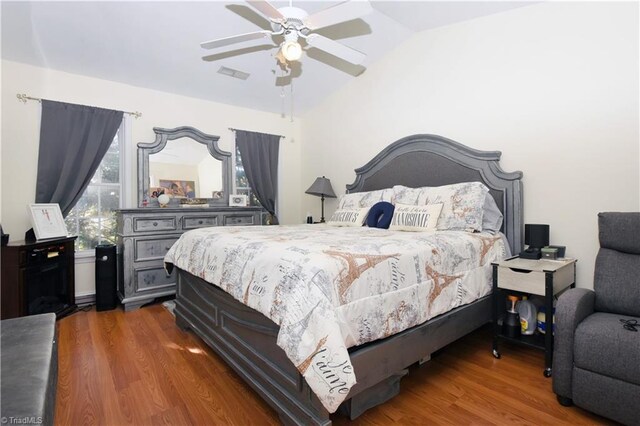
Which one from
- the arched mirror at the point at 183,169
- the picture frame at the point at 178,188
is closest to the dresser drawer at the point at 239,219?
the arched mirror at the point at 183,169

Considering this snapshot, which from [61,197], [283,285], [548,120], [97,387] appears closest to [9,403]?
[283,285]

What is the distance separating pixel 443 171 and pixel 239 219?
8.19ft

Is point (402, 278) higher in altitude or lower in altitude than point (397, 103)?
lower

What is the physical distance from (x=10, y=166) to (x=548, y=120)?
193 inches

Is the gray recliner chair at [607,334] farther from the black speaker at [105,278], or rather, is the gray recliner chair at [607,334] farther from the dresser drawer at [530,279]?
the black speaker at [105,278]

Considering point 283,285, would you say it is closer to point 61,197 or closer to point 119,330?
point 119,330

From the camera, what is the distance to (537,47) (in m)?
2.60

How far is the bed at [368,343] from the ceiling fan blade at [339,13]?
64.7 inches

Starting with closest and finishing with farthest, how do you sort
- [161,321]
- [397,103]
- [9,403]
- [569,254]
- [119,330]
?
1. [9,403]
2. [569,254]
3. [119,330]
4. [161,321]
5. [397,103]

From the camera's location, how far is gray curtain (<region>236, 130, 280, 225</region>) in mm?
4543

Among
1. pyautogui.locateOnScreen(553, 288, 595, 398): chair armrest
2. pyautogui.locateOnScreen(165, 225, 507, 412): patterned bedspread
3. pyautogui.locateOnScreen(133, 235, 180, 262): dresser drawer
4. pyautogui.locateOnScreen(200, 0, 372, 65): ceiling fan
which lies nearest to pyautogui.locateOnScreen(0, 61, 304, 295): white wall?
pyautogui.locateOnScreen(133, 235, 180, 262): dresser drawer

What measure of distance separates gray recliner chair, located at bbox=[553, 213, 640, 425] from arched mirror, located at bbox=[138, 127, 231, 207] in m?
3.82

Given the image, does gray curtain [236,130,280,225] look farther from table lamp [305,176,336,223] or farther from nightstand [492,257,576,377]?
nightstand [492,257,576,377]

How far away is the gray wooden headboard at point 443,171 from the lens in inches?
108
